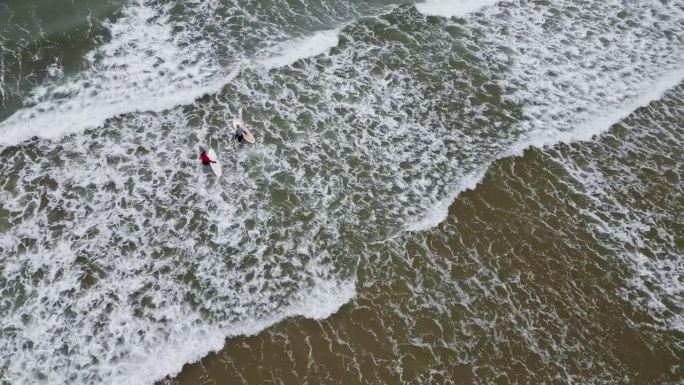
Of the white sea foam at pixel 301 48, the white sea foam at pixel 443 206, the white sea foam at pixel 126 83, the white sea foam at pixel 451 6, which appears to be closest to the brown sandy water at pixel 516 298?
the white sea foam at pixel 443 206

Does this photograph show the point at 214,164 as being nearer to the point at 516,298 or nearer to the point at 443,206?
the point at 443,206

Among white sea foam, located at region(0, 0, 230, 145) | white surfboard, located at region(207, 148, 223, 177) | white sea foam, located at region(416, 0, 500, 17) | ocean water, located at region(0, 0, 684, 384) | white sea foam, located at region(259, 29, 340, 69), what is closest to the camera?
ocean water, located at region(0, 0, 684, 384)

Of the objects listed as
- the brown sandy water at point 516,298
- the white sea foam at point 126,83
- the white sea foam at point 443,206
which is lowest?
the brown sandy water at point 516,298

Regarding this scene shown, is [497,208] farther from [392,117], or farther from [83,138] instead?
[83,138]

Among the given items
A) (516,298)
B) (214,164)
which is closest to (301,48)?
(214,164)

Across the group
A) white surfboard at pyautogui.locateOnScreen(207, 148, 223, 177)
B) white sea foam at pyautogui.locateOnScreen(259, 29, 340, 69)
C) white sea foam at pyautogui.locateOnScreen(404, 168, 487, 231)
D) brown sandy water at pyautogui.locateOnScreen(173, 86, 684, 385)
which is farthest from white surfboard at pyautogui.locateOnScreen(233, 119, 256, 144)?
white sea foam at pyautogui.locateOnScreen(404, 168, 487, 231)

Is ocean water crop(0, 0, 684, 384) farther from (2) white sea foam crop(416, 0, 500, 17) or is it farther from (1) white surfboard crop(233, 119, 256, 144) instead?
(1) white surfboard crop(233, 119, 256, 144)

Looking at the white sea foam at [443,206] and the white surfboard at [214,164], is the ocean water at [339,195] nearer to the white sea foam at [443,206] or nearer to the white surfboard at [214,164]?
the white sea foam at [443,206]
